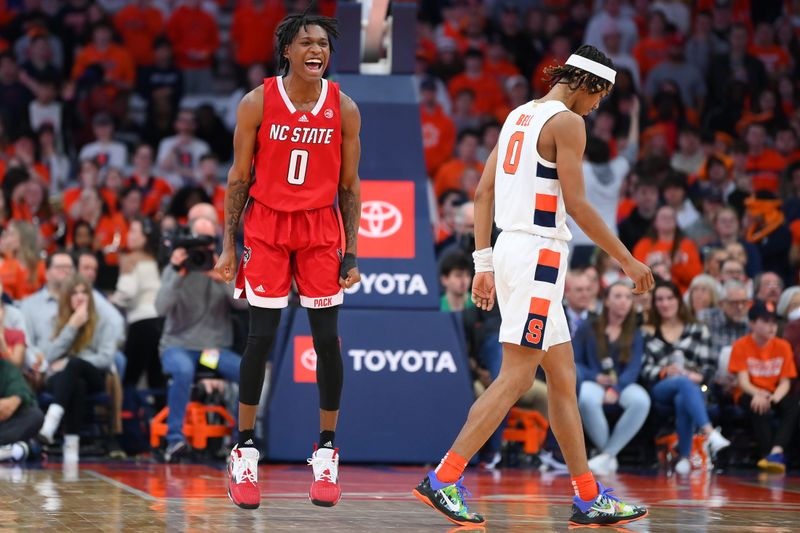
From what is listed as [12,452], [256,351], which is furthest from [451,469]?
[12,452]

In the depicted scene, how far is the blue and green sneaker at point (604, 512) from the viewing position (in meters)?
6.77

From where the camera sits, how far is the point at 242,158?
Result: 7016mm

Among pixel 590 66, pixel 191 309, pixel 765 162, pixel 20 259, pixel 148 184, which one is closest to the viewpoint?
pixel 590 66

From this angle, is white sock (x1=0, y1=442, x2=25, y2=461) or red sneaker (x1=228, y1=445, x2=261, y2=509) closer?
red sneaker (x1=228, y1=445, x2=261, y2=509)

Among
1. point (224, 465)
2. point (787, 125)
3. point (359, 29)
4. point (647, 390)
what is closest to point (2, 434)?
point (224, 465)

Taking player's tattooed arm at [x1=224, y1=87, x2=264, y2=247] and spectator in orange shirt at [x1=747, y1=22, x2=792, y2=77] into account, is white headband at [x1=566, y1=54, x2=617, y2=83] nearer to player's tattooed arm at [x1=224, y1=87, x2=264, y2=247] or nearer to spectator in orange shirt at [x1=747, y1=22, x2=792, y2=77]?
player's tattooed arm at [x1=224, y1=87, x2=264, y2=247]

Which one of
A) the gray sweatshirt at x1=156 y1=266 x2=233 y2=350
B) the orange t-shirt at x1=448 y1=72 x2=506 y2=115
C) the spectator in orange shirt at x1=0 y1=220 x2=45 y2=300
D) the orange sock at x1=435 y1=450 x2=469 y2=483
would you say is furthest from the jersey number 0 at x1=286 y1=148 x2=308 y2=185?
the orange t-shirt at x1=448 y1=72 x2=506 y2=115

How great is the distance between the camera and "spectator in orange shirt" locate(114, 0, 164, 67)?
1764cm

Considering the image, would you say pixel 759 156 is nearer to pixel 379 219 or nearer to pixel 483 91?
pixel 483 91

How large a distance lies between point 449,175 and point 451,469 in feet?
28.5

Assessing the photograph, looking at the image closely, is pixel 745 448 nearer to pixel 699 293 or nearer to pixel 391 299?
pixel 699 293

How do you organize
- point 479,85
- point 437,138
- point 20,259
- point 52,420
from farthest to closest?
point 479,85 → point 437,138 → point 20,259 → point 52,420

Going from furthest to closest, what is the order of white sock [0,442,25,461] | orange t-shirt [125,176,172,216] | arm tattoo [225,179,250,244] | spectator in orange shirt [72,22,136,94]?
1. spectator in orange shirt [72,22,136,94]
2. orange t-shirt [125,176,172,216]
3. white sock [0,442,25,461]
4. arm tattoo [225,179,250,244]

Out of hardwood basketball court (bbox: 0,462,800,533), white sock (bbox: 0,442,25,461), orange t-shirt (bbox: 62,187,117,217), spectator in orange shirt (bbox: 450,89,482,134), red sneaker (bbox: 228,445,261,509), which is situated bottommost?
hardwood basketball court (bbox: 0,462,800,533)
